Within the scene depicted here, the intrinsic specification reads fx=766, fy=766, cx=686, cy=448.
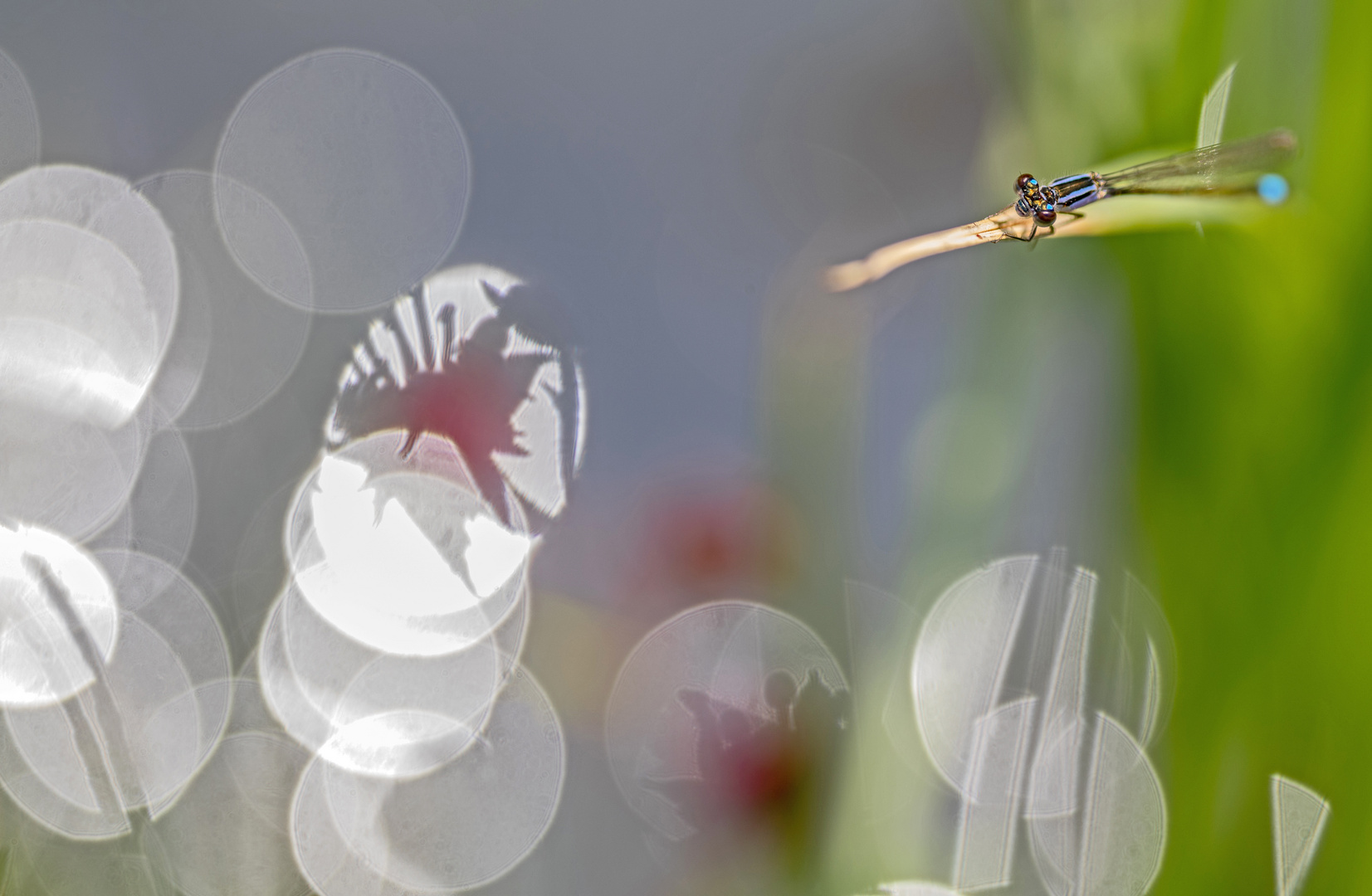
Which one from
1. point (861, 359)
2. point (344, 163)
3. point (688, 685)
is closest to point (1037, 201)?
point (861, 359)

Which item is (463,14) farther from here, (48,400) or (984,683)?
(984,683)

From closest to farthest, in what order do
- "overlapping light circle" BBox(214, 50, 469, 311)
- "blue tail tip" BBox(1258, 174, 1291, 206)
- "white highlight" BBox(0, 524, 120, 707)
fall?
"blue tail tip" BBox(1258, 174, 1291, 206) < "white highlight" BBox(0, 524, 120, 707) < "overlapping light circle" BBox(214, 50, 469, 311)

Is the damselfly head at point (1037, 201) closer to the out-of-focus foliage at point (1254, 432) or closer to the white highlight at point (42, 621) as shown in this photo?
the out-of-focus foliage at point (1254, 432)

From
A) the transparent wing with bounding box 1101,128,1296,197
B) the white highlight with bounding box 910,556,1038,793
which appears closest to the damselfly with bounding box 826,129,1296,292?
the transparent wing with bounding box 1101,128,1296,197

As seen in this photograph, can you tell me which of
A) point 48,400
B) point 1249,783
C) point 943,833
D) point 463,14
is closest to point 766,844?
point 943,833

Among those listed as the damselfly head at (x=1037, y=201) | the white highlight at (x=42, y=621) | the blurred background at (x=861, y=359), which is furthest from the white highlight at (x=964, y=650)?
the white highlight at (x=42, y=621)

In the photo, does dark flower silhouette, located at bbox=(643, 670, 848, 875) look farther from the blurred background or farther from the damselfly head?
the damselfly head

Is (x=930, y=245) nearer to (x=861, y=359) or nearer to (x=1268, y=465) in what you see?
(x=1268, y=465)

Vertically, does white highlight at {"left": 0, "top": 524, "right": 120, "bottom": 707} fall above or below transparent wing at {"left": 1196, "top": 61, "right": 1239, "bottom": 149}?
below
